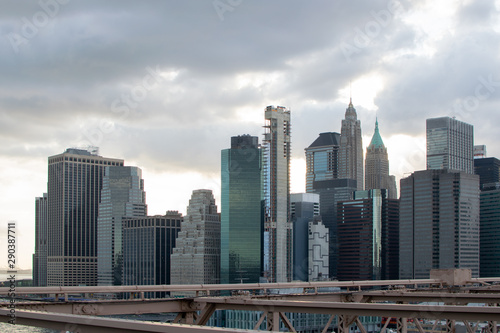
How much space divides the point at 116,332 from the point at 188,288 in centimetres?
1606

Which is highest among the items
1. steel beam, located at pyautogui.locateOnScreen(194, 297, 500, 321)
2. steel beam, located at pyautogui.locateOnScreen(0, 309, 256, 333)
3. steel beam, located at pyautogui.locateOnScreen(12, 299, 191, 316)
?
steel beam, located at pyautogui.locateOnScreen(0, 309, 256, 333)

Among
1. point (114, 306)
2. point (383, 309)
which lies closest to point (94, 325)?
point (383, 309)

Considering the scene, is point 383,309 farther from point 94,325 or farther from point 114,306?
point 114,306

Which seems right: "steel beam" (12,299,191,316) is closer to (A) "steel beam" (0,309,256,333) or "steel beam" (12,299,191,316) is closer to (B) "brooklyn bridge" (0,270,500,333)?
(B) "brooklyn bridge" (0,270,500,333)

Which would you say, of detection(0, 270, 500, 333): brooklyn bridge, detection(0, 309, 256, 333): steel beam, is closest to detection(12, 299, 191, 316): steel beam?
detection(0, 270, 500, 333): brooklyn bridge

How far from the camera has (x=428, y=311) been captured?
698 inches

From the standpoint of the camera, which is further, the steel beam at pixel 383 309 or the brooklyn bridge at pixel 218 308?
the steel beam at pixel 383 309

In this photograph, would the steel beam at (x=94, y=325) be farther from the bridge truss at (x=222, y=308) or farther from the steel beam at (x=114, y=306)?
the steel beam at (x=114, y=306)

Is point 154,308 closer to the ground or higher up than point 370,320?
higher up

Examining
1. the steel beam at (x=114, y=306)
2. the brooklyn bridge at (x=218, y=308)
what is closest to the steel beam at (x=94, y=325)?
the brooklyn bridge at (x=218, y=308)

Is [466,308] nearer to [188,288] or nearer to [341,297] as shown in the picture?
[341,297]

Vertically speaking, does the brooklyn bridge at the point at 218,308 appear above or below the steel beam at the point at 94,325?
below

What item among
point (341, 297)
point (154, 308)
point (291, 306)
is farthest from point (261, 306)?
point (341, 297)

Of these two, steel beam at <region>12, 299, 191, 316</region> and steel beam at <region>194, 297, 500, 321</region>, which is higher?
steel beam at <region>194, 297, 500, 321</region>
